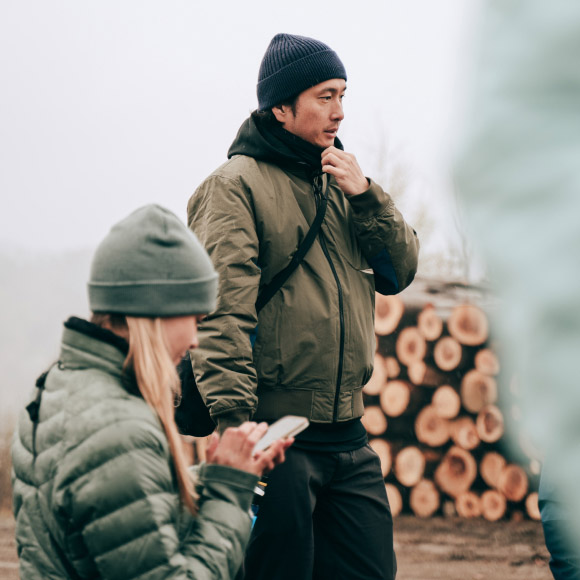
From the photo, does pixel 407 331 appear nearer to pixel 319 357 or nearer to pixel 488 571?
pixel 488 571

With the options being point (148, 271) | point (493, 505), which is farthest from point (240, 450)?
point (493, 505)

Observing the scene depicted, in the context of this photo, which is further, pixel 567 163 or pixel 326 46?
pixel 326 46

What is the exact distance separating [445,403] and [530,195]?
5695 mm

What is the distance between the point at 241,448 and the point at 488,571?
140 inches

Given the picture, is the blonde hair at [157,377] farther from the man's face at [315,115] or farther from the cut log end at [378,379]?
the cut log end at [378,379]

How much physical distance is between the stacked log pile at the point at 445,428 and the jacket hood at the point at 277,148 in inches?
135

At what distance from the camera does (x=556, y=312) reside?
0.40 meters

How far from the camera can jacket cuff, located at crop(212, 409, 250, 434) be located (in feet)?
7.26

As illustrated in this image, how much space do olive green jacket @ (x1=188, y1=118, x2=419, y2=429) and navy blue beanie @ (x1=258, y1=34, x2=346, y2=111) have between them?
0.49ft

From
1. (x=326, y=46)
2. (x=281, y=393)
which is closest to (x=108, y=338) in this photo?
(x=281, y=393)

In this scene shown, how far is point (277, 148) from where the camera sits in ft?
8.20

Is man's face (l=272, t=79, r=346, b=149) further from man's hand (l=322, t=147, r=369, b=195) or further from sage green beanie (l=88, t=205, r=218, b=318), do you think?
sage green beanie (l=88, t=205, r=218, b=318)

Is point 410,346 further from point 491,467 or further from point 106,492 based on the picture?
point 106,492

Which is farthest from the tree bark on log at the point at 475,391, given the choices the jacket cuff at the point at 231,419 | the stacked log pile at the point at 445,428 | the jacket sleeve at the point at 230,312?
the jacket cuff at the point at 231,419
